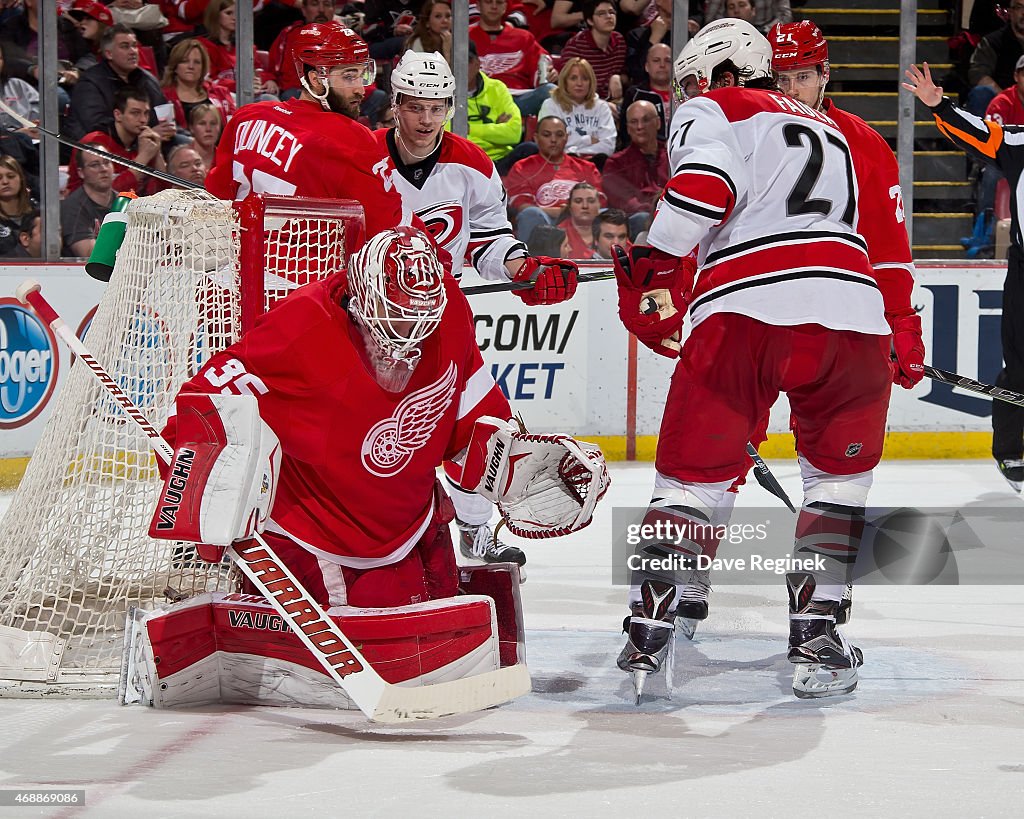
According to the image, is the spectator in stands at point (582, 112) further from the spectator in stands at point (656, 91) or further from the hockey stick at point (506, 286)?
the hockey stick at point (506, 286)

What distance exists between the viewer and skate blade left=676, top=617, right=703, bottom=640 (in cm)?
319

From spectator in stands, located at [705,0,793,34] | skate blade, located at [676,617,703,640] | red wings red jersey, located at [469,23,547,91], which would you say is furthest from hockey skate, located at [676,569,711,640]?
spectator in stands, located at [705,0,793,34]

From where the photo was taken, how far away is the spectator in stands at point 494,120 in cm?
611

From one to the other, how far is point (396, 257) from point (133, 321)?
87cm

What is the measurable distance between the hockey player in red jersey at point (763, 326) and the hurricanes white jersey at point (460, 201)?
1160 millimetres

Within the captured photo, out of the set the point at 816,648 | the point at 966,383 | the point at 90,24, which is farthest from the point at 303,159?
the point at 90,24

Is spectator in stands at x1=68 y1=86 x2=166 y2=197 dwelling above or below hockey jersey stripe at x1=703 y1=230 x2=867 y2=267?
above

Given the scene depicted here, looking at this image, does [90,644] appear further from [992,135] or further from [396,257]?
[992,135]

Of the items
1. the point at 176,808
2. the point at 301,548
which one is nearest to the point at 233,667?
the point at 301,548

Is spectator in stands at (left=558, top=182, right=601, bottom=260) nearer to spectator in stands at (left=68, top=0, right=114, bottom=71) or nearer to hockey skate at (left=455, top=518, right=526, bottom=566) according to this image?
spectator in stands at (left=68, top=0, right=114, bottom=71)

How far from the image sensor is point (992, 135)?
511 cm

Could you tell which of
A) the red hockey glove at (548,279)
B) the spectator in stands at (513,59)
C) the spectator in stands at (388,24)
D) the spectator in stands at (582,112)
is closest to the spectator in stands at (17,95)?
the spectator in stands at (388,24)

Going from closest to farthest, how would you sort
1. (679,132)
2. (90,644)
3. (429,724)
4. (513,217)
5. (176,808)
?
(176,808), (429,724), (679,132), (90,644), (513,217)

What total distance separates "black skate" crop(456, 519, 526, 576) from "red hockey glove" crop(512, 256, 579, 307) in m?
0.67
